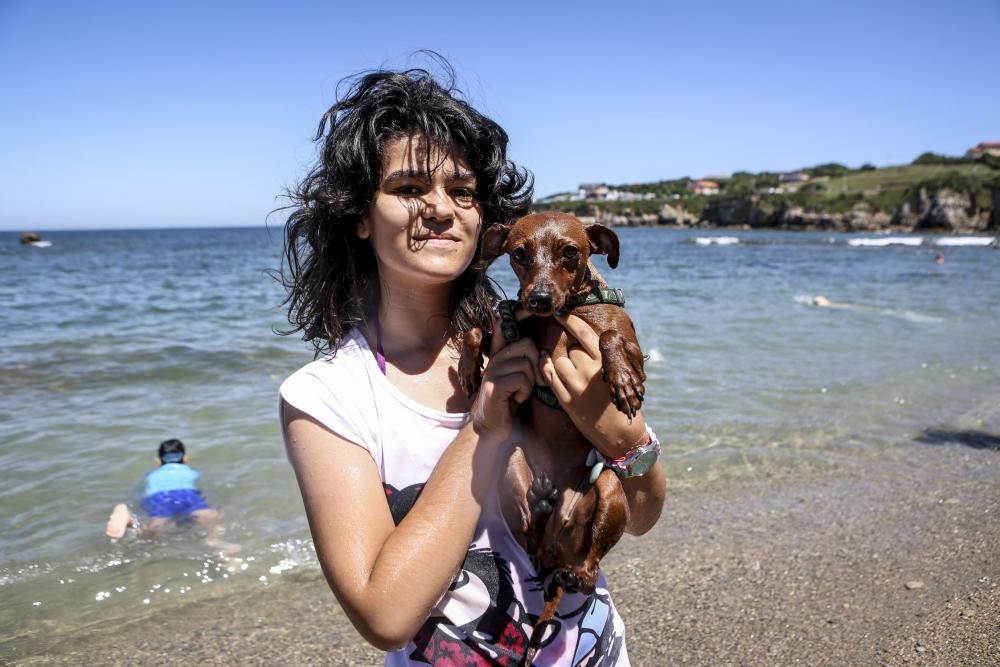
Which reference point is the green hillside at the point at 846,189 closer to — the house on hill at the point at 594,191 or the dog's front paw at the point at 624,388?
the house on hill at the point at 594,191

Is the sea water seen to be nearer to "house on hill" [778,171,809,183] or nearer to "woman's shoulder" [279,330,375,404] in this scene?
"woman's shoulder" [279,330,375,404]

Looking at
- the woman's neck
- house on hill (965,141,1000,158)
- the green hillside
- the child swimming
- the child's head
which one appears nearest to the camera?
the woman's neck

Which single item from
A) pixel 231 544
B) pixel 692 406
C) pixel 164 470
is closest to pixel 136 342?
pixel 164 470

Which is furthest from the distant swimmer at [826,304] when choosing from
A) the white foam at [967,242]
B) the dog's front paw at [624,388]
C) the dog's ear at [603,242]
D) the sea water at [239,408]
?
the white foam at [967,242]

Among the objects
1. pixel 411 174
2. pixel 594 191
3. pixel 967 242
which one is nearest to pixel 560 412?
pixel 411 174

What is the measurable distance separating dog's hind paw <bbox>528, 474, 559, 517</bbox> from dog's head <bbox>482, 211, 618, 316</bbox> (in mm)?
508

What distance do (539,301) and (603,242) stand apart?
0.48 m

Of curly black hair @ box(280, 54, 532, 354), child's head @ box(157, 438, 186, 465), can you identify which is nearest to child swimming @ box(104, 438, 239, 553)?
child's head @ box(157, 438, 186, 465)

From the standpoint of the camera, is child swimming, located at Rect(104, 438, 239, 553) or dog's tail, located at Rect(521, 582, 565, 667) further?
child swimming, located at Rect(104, 438, 239, 553)

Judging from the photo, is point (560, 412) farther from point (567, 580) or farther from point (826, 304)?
point (826, 304)

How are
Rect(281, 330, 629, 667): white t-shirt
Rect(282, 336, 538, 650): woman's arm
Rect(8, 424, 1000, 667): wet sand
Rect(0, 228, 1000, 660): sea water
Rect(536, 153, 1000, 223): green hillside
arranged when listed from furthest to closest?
Rect(536, 153, 1000, 223): green hillside, Rect(0, 228, 1000, 660): sea water, Rect(8, 424, 1000, 667): wet sand, Rect(281, 330, 629, 667): white t-shirt, Rect(282, 336, 538, 650): woman's arm

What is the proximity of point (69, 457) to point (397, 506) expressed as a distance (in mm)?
5913

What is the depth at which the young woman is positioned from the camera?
5.28 feet

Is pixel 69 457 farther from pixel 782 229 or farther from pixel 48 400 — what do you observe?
pixel 782 229
